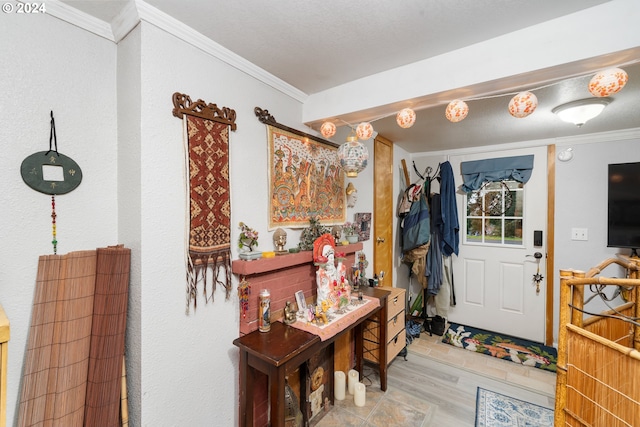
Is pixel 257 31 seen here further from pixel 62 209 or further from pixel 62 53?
pixel 62 209

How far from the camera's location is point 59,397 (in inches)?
39.0

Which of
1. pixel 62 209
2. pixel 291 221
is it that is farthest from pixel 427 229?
pixel 62 209

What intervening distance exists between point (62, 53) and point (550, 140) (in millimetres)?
3987

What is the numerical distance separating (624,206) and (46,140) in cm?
406

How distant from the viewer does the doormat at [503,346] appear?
2.54 meters

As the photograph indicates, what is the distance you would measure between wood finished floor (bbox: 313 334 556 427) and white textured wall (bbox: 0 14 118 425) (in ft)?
5.82

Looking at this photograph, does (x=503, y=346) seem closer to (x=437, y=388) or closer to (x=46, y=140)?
(x=437, y=388)

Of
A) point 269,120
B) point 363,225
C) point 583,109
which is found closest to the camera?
point 269,120

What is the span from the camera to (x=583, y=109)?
1.76 m

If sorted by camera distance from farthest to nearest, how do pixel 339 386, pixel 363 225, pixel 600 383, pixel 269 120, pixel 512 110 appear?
pixel 363 225 → pixel 339 386 → pixel 269 120 → pixel 512 110 → pixel 600 383

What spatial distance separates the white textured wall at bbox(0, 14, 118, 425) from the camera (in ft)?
3.14

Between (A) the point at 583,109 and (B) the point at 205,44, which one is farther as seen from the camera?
(A) the point at 583,109

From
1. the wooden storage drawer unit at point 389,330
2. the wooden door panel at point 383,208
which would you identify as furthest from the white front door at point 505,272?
the wooden storage drawer unit at point 389,330

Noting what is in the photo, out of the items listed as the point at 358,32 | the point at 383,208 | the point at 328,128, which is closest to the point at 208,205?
the point at 328,128
